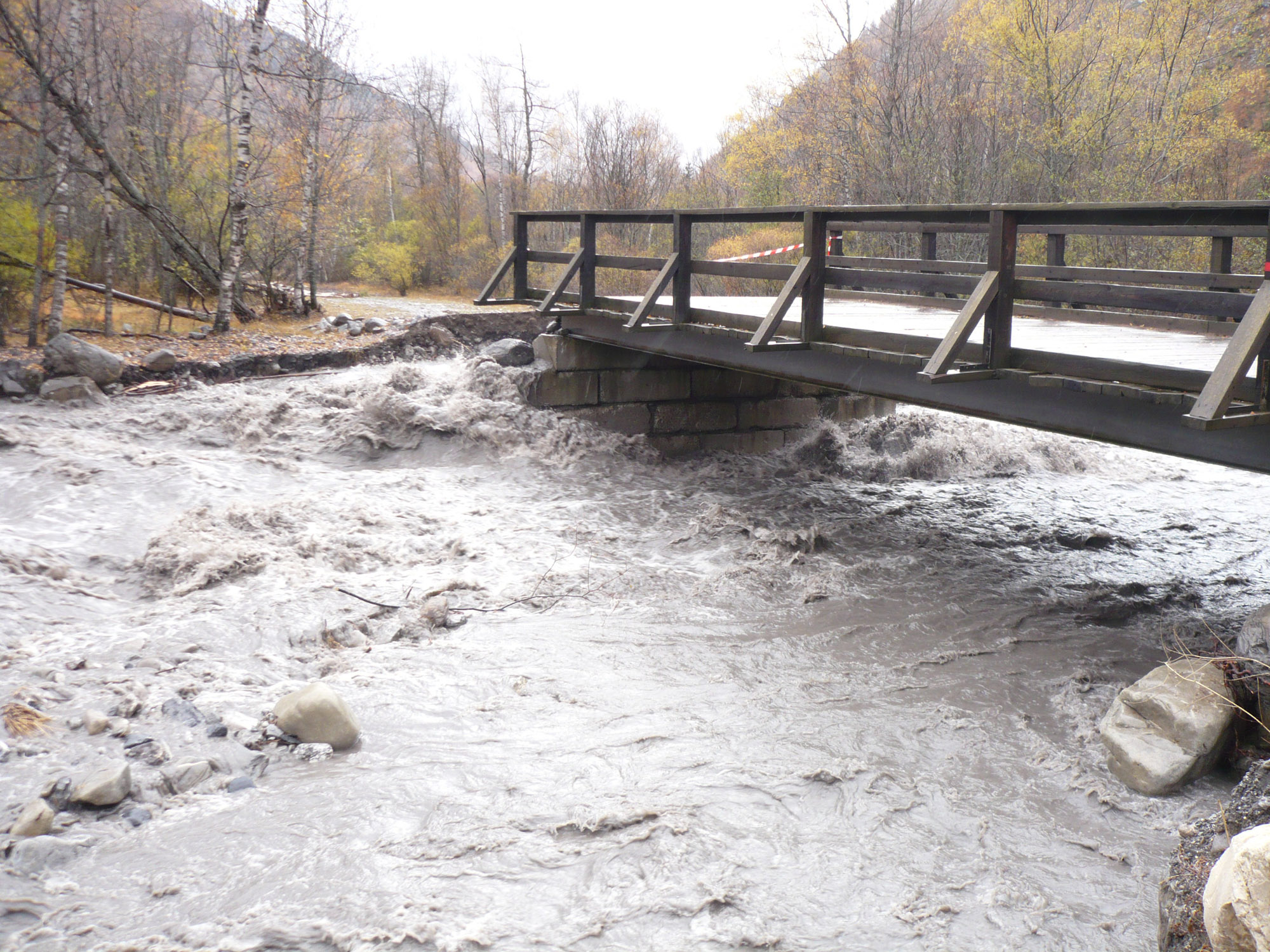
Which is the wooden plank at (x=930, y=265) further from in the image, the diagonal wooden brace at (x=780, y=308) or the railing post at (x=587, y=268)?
the railing post at (x=587, y=268)

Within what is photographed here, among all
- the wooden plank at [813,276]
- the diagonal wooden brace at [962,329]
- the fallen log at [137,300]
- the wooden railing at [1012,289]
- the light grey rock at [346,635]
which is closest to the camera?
the wooden railing at [1012,289]

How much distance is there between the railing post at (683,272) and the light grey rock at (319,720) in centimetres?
542

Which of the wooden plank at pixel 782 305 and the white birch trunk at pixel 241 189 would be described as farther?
the white birch trunk at pixel 241 189

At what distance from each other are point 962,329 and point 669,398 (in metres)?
7.35

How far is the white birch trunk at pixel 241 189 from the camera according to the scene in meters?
15.8

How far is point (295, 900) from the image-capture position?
13.8 feet

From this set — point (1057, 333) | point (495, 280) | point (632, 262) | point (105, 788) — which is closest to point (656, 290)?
point (632, 262)

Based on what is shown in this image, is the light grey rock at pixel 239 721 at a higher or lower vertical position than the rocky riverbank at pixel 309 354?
lower

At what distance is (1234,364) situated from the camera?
4812 millimetres

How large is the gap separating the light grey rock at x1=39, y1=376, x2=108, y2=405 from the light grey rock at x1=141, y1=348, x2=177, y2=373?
121cm

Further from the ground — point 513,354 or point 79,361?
point 513,354

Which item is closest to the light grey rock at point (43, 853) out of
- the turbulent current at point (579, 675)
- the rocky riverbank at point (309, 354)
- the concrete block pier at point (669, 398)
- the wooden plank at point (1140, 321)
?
the turbulent current at point (579, 675)

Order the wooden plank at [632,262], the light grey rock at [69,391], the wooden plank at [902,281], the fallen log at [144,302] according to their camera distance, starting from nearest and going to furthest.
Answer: the wooden plank at [902,281], the wooden plank at [632,262], the light grey rock at [69,391], the fallen log at [144,302]

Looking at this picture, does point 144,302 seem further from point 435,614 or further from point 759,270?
point 759,270
